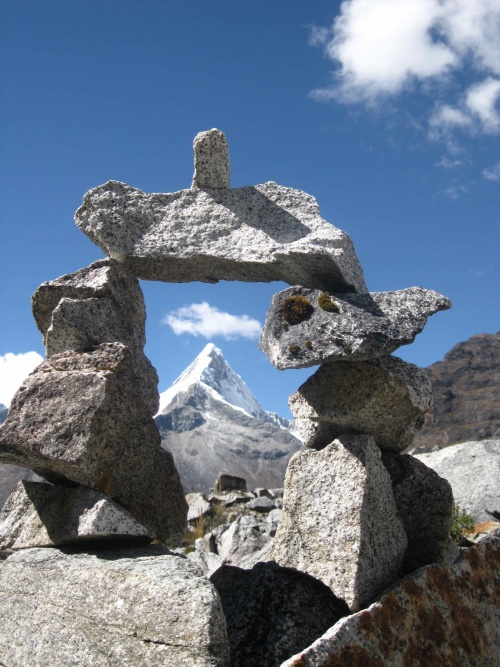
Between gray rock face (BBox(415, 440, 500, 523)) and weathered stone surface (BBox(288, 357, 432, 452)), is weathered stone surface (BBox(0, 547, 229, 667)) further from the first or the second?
gray rock face (BBox(415, 440, 500, 523))

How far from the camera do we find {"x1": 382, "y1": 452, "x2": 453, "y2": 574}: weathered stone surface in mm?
8492

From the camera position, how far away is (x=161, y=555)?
7.14 m

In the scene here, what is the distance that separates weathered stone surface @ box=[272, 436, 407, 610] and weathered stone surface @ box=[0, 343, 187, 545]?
1.86 meters

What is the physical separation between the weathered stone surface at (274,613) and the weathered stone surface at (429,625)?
101 cm

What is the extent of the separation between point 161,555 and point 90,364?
8.57 ft

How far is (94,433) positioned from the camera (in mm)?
7484

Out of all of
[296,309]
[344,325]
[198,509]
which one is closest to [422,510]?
[344,325]

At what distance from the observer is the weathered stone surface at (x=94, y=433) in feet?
24.5

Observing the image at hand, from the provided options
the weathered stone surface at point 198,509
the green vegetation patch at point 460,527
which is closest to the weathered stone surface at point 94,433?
the green vegetation patch at point 460,527

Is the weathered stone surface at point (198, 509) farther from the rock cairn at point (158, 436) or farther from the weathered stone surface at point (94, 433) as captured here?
the weathered stone surface at point (94, 433)

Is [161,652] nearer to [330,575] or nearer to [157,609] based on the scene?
[157,609]

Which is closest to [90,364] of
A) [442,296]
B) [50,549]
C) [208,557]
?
[50,549]

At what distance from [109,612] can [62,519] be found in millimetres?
1811

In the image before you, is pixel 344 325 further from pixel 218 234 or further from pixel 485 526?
pixel 485 526
